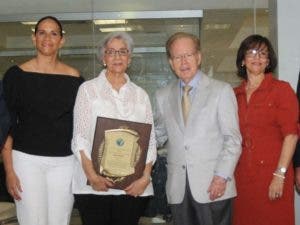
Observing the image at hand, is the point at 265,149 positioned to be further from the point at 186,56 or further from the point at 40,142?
the point at 40,142

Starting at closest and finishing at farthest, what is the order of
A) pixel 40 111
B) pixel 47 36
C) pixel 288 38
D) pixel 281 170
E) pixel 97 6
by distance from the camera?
pixel 281 170
pixel 40 111
pixel 47 36
pixel 288 38
pixel 97 6

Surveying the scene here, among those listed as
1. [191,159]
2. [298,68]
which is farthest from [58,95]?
Answer: [298,68]

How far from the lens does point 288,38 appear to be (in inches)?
160

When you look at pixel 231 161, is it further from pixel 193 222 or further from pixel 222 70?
Result: pixel 222 70

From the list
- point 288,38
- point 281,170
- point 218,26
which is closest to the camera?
point 281,170

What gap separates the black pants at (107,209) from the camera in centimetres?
285

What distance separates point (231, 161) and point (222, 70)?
9.09 feet

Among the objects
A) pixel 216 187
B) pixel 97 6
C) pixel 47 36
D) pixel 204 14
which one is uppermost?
pixel 97 6

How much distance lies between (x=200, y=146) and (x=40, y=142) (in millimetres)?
973

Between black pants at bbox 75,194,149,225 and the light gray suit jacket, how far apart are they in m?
0.26

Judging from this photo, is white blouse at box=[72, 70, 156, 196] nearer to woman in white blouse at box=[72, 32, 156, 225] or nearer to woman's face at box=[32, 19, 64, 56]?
woman in white blouse at box=[72, 32, 156, 225]

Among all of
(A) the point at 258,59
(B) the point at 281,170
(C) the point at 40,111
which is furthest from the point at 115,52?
(B) the point at 281,170

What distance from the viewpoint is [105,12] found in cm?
556

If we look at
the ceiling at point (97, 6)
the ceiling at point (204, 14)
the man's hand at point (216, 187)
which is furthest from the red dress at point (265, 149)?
the ceiling at point (97, 6)
